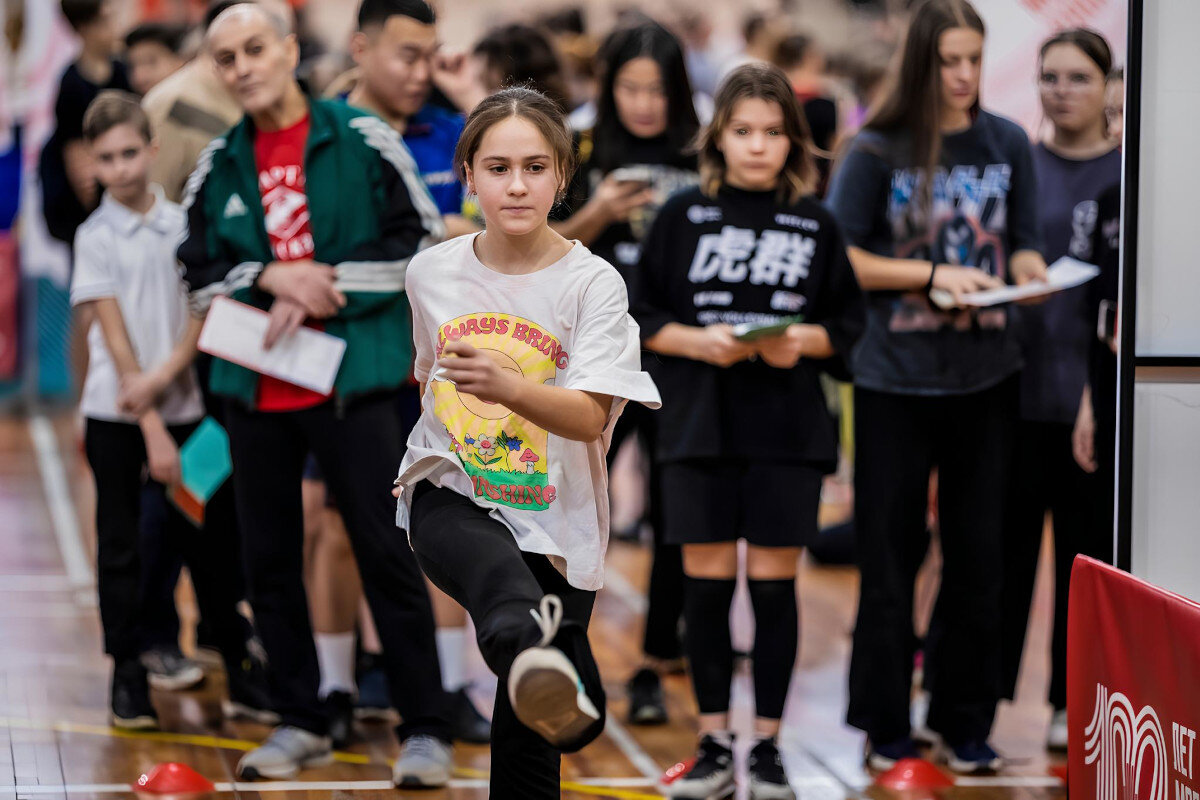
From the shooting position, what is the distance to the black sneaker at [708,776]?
3.53 meters

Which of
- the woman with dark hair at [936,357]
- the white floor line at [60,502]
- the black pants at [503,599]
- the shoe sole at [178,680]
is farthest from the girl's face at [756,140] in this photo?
the white floor line at [60,502]

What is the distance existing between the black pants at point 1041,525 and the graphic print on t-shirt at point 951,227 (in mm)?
484

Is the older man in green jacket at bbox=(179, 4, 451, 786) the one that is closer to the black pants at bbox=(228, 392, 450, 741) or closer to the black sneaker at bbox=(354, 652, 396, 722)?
the black pants at bbox=(228, 392, 450, 741)

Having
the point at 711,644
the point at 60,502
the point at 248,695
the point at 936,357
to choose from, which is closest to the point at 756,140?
the point at 936,357

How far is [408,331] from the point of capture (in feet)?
12.4

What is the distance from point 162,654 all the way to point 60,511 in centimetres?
282

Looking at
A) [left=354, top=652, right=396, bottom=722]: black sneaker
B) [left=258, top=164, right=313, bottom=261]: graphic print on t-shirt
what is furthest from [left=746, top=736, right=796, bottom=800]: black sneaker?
[left=258, top=164, right=313, bottom=261]: graphic print on t-shirt

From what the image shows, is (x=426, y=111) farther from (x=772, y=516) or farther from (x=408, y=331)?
(x=772, y=516)

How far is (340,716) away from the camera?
406 cm

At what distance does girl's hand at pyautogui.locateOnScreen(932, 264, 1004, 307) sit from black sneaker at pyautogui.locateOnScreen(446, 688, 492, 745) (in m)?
1.65

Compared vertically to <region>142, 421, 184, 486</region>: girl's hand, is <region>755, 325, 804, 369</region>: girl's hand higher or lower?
higher

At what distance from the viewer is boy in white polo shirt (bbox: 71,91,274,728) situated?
4098 millimetres

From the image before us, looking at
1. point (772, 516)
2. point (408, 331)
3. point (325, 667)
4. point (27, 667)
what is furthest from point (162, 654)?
point (772, 516)

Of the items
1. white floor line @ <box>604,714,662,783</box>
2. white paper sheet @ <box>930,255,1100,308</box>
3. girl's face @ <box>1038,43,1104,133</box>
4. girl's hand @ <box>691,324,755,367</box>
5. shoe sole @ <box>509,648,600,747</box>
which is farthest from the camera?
girl's face @ <box>1038,43,1104,133</box>
